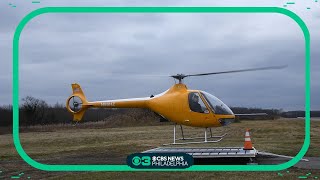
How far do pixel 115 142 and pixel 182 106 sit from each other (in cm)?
741

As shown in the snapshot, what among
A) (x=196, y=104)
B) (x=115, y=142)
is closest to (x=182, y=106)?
(x=196, y=104)

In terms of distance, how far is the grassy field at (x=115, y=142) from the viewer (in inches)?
335

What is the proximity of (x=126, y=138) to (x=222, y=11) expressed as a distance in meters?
7.60

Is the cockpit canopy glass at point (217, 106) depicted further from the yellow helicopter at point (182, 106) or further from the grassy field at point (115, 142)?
the grassy field at point (115, 142)

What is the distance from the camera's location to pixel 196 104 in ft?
31.4

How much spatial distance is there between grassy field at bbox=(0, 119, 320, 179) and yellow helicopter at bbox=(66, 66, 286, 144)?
0.38 meters

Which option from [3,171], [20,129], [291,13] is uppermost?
[291,13]

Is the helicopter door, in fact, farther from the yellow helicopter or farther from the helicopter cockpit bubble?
the helicopter cockpit bubble

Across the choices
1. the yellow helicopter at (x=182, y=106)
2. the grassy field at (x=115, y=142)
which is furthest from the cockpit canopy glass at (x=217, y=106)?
the grassy field at (x=115, y=142)

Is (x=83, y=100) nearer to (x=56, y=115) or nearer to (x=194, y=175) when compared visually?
(x=56, y=115)

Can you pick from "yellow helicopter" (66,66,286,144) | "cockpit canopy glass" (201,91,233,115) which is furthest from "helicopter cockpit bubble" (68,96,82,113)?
"cockpit canopy glass" (201,91,233,115)

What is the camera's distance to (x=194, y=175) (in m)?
8.64

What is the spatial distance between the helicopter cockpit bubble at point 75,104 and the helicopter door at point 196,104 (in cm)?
258

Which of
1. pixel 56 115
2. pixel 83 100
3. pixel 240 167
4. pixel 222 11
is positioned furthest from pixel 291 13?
pixel 56 115
